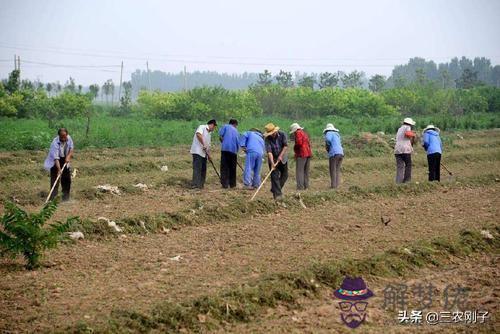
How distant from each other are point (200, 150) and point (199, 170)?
50 cm

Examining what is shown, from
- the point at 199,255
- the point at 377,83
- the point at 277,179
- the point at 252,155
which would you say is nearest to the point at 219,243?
the point at 199,255

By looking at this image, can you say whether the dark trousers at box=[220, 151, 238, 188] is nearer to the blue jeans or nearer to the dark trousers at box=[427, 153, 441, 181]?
the blue jeans

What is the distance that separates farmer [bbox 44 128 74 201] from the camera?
39.1 ft

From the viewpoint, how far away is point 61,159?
39.8 feet

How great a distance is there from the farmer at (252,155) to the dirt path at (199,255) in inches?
86.5

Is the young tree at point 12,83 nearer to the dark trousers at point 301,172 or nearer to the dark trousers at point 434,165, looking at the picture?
the dark trousers at point 301,172

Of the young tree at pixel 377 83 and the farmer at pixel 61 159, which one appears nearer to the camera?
the farmer at pixel 61 159

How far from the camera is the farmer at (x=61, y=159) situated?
1191cm

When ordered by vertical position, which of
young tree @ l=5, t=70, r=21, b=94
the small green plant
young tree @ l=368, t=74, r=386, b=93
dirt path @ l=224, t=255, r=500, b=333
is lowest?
dirt path @ l=224, t=255, r=500, b=333

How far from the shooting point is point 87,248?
8.72 meters

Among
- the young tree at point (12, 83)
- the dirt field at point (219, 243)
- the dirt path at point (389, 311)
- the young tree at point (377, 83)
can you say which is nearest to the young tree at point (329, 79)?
the young tree at point (377, 83)

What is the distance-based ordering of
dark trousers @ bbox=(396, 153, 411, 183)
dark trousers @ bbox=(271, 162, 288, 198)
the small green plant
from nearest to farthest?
the small green plant → dark trousers @ bbox=(271, 162, 288, 198) → dark trousers @ bbox=(396, 153, 411, 183)

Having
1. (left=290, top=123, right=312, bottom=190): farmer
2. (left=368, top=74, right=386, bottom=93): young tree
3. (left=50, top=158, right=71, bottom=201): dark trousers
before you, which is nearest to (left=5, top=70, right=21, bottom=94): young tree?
(left=50, top=158, right=71, bottom=201): dark trousers
